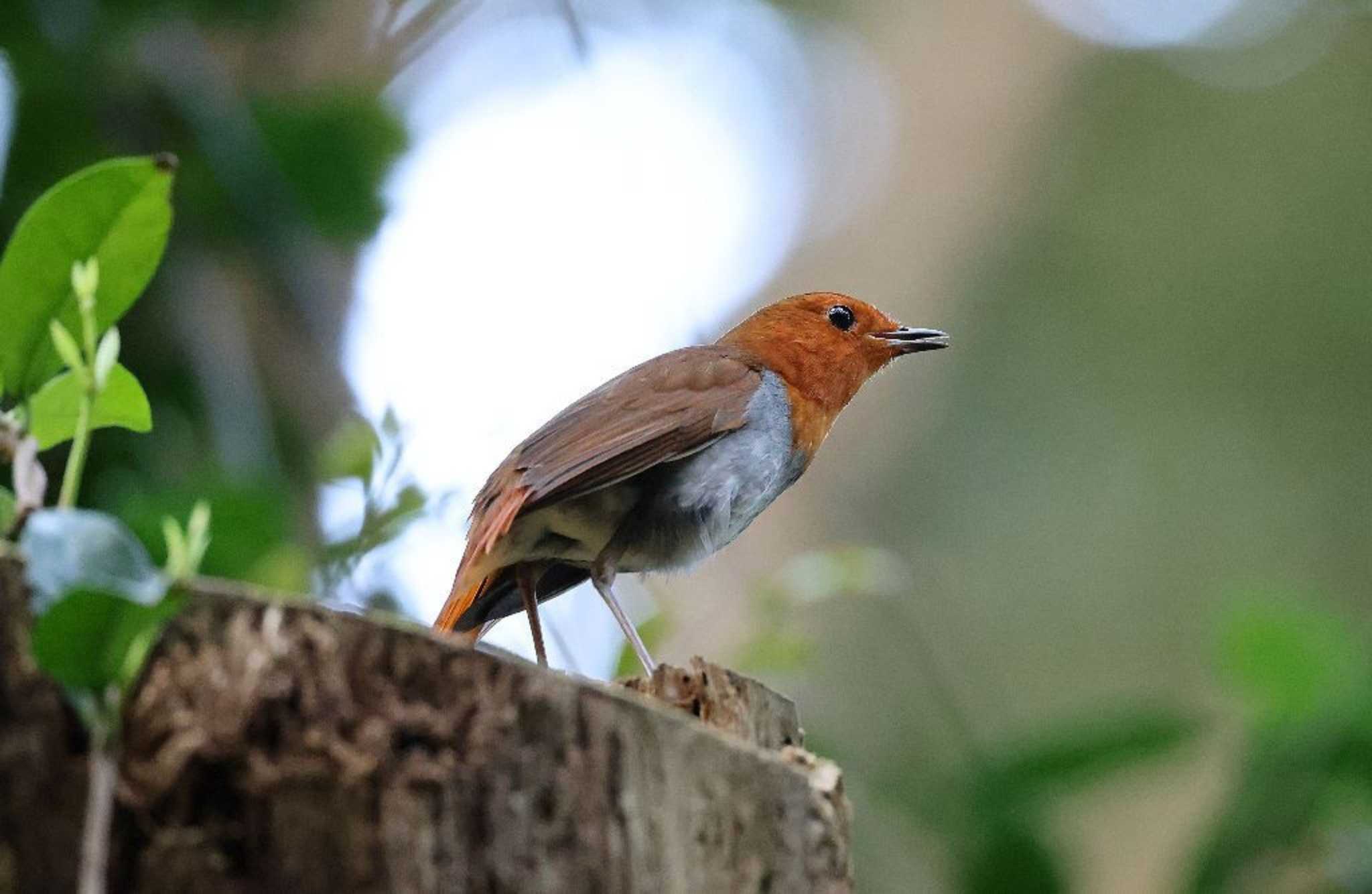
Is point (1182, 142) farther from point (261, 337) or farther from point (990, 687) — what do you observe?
point (261, 337)

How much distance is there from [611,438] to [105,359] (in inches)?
61.7

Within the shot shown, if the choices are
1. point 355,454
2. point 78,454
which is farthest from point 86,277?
point 355,454

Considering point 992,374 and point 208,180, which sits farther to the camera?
point 992,374

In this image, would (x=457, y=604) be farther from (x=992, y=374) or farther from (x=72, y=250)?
(x=992, y=374)

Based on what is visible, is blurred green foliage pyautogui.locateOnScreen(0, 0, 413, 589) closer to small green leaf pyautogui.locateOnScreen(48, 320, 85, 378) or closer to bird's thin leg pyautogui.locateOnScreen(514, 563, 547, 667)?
bird's thin leg pyautogui.locateOnScreen(514, 563, 547, 667)

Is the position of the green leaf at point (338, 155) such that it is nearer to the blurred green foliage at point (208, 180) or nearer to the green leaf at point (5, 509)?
the blurred green foliage at point (208, 180)

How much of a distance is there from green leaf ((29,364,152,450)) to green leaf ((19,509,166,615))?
0.40m

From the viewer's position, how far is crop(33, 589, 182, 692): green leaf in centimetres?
140

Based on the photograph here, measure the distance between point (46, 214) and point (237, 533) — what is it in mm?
Result: 1294

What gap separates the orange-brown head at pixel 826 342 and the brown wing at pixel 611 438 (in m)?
0.34

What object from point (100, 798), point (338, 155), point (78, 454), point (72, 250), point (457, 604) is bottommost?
point (100, 798)

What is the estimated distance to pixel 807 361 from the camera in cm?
408

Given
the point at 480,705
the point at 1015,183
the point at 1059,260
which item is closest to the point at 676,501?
the point at 480,705

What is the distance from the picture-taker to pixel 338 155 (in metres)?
4.31
